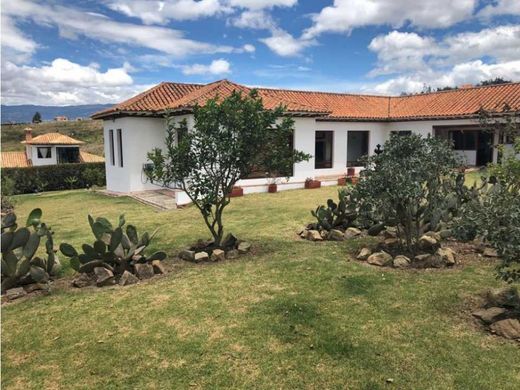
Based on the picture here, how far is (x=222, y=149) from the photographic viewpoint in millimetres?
8570

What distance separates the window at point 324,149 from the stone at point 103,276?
18.9 metres

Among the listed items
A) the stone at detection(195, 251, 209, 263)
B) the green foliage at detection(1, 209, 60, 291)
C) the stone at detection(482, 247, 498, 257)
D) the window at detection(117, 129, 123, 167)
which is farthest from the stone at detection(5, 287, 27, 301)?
the window at detection(117, 129, 123, 167)

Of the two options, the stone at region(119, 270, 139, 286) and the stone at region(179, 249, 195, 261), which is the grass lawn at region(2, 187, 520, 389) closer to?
the stone at region(119, 270, 139, 286)

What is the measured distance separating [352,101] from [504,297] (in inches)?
962

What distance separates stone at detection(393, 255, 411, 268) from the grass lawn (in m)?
0.42

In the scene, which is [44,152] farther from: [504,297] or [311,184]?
[504,297]

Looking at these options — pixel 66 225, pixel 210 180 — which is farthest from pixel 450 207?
pixel 66 225

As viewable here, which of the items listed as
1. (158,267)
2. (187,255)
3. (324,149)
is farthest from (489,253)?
(324,149)

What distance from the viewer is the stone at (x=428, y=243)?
8.23 meters

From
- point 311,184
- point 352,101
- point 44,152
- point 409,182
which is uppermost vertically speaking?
point 352,101

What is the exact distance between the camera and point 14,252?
714 centimetres

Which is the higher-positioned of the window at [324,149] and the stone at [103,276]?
the window at [324,149]

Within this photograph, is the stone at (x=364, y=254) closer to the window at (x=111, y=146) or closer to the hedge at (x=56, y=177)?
the window at (x=111, y=146)

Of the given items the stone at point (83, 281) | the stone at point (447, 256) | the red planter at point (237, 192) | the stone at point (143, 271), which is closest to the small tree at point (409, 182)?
the stone at point (447, 256)
